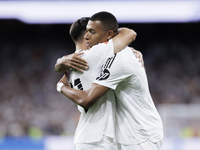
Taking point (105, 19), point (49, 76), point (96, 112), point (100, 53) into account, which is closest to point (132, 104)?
point (96, 112)

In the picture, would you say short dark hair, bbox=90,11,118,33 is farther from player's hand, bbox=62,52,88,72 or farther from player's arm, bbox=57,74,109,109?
player's arm, bbox=57,74,109,109

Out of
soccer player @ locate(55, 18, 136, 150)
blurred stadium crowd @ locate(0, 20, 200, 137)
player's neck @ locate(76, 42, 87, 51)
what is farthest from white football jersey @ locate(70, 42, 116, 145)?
blurred stadium crowd @ locate(0, 20, 200, 137)

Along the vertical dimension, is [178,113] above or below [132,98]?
below

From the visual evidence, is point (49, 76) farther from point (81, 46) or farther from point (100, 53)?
point (100, 53)

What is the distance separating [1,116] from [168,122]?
22.3 feet

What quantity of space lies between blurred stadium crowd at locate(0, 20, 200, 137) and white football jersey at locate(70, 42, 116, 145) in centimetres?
866

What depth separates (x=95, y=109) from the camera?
7.67ft

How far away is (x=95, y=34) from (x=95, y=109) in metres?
0.55

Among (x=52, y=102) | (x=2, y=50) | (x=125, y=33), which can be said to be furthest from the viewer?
(x=2, y=50)

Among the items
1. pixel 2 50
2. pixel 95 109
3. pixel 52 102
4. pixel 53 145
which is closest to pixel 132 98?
pixel 95 109

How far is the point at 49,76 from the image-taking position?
14.0m

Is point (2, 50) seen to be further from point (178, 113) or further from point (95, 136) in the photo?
point (95, 136)

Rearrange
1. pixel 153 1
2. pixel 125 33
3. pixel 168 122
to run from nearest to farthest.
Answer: pixel 125 33, pixel 168 122, pixel 153 1

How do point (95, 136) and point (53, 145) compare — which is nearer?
point (95, 136)
